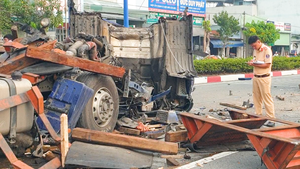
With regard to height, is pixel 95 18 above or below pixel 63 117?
above

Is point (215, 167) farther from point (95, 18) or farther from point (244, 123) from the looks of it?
point (95, 18)

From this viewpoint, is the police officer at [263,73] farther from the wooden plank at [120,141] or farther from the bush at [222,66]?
the bush at [222,66]

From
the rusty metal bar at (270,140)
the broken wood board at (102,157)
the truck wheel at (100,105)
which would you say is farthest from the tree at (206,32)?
the broken wood board at (102,157)

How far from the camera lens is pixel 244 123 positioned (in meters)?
5.06

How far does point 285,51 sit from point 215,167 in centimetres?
5268

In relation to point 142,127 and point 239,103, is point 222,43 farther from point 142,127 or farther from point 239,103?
point 142,127

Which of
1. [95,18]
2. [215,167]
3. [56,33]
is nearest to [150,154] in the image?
[215,167]

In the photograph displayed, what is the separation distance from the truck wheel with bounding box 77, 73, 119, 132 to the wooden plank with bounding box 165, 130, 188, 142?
37.5 inches

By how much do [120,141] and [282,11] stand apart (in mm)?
60222

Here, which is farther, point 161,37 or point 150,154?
point 161,37

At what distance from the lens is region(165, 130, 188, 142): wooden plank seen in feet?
16.4

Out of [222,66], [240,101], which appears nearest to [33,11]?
[240,101]

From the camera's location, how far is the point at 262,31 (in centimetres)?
4016

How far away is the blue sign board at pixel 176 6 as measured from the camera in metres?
30.3
